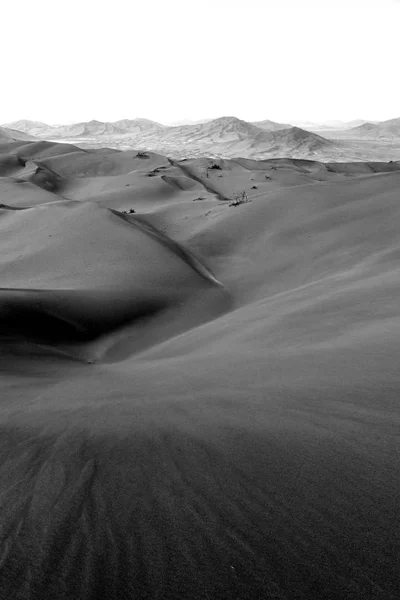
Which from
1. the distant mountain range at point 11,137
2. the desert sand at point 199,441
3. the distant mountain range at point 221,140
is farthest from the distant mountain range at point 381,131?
the desert sand at point 199,441

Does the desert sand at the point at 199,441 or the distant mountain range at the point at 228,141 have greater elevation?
the distant mountain range at the point at 228,141

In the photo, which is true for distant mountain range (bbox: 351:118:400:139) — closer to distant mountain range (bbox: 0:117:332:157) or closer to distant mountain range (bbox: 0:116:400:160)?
distant mountain range (bbox: 0:116:400:160)

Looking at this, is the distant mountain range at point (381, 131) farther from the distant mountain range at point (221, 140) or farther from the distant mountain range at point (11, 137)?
the distant mountain range at point (11, 137)

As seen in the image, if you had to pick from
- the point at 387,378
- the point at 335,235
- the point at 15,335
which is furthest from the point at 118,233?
the point at 387,378

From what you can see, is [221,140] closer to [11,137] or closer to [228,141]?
[228,141]

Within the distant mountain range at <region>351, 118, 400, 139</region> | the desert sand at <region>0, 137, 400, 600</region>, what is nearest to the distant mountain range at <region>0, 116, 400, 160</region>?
the distant mountain range at <region>351, 118, 400, 139</region>

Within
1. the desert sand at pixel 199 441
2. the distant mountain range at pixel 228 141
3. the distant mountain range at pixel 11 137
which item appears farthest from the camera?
the distant mountain range at pixel 228 141

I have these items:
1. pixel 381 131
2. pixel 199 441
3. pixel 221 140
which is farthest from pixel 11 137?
pixel 381 131

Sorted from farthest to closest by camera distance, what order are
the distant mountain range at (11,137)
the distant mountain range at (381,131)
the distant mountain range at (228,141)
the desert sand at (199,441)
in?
the distant mountain range at (381,131), the distant mountain range at (228,141), the distant mountain range at (11,137), the desert sand at (199,441)

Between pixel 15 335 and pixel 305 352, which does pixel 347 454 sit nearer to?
pixel 305 352
